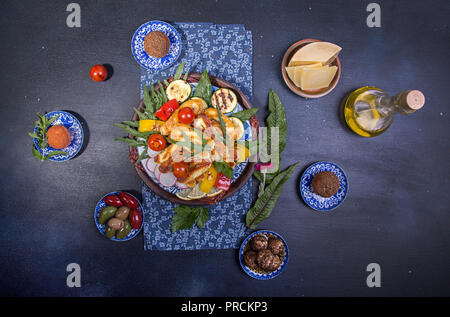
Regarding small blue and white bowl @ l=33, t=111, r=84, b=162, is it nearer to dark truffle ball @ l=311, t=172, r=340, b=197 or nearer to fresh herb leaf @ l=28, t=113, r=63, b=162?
fresh herb leaf @ l=28, t=113, r=63, b=162

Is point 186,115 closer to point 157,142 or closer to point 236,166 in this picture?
point 157,142

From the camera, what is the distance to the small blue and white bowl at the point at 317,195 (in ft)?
5.08

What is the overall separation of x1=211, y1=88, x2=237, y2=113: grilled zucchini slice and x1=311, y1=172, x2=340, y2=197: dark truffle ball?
57cm

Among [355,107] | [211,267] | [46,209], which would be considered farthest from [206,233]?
[355,107]

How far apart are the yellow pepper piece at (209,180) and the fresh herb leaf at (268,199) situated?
0.31 metres

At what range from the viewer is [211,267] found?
1.59m

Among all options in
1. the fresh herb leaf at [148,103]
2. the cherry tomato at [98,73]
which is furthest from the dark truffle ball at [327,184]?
the cherry tomato at [98,73]

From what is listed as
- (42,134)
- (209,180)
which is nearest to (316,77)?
(209,180)

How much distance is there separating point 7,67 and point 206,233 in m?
1.39

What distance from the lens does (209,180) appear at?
1.35 meters

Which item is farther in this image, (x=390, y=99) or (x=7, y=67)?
(x=7, y=67)

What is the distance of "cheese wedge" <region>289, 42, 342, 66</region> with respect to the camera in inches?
56.6

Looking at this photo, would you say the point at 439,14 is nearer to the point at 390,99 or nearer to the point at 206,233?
the point at 390,99
